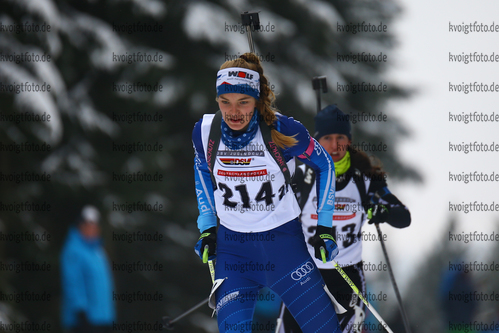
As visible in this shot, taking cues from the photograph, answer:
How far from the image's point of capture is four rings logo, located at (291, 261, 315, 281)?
3840mm

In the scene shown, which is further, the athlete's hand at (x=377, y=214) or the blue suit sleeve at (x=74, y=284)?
the blue suit sleeve at (x=74, y=284)

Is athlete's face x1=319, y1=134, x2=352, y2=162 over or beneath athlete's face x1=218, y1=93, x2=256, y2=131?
beneath

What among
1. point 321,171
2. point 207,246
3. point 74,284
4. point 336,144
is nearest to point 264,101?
point 321,171

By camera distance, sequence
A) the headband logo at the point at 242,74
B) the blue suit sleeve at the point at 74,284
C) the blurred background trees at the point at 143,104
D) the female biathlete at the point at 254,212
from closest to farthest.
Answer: the female biathlete at the point at 254,212
the headband logo at the point at 242,74
the blue suit sleeve at the point at 74,284
the blurred background trees at the point at 143,104

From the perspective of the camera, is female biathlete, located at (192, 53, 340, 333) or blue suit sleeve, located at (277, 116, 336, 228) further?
blue suit sleeve, located at (277, 116, 336, 228)

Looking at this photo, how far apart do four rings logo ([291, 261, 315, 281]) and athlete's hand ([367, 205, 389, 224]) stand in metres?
1.51

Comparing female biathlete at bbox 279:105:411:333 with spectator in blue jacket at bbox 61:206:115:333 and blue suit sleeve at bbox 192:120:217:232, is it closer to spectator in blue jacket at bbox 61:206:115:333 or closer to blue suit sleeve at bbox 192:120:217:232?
blue suit sleeve at bbox 192:120:217:232

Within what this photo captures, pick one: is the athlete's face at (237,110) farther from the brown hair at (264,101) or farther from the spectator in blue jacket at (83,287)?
the spectator in blue jacket at (83,287)

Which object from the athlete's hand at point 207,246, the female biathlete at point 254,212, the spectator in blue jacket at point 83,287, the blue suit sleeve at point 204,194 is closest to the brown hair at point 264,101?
the female biathlete at point 254,212

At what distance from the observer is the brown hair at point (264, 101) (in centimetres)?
387

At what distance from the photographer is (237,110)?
3836mm

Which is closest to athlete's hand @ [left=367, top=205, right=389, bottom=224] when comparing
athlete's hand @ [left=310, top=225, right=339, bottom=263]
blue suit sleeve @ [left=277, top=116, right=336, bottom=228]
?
blue suit sleeve @ [left=277, top=116, right=336, bottom=228]

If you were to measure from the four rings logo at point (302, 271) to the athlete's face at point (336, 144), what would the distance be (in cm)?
167

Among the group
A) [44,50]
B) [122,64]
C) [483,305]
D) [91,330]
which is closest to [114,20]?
[122,64]
